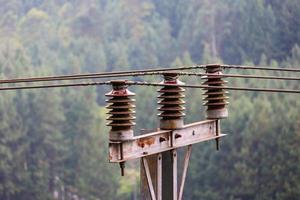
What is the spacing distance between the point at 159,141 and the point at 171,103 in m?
0.39

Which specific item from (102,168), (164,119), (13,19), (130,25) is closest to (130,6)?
(130,25)

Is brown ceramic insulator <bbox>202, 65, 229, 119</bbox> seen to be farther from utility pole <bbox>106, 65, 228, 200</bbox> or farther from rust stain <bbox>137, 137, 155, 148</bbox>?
rust stain <bbox>137, 137, 155, 148</bbox>

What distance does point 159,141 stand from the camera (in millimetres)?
8852

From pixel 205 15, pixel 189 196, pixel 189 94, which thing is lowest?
pixel 189 196

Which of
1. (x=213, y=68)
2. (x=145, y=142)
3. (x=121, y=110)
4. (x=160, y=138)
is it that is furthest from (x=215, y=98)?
(x=121, y=110)

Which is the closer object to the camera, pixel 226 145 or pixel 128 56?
pixel 226 145

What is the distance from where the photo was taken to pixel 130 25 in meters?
92.6

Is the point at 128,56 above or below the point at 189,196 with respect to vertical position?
above

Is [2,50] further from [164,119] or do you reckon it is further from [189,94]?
[164,119]

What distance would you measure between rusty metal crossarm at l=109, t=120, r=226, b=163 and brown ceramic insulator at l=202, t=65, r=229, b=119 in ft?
0.46

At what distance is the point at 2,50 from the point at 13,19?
2689 cm

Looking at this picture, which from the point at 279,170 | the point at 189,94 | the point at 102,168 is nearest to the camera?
the point at 279,170

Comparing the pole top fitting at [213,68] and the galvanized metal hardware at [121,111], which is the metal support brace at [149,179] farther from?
the pole top fitting at [213,68]

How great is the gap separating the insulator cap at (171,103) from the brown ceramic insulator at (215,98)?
36.6 inches
